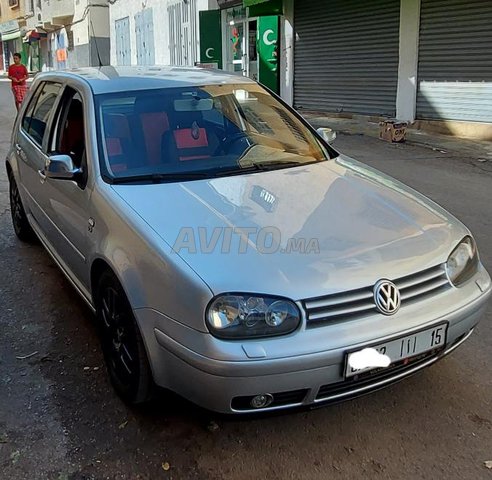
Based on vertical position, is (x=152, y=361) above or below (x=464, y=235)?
below

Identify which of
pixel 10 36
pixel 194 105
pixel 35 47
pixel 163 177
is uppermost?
pixel 10 36

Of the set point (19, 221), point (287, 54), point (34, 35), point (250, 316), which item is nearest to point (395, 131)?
point (287, 54)

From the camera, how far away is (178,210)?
277 centimetres

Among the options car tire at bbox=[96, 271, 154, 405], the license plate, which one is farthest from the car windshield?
the license plate

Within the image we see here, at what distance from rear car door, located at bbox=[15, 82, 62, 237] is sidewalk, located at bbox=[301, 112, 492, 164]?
274 inches

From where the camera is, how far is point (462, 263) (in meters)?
2.74

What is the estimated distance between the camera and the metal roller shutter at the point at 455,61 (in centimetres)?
1068

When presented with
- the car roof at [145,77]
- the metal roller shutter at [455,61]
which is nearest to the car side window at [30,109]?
the car roof at [145,77]

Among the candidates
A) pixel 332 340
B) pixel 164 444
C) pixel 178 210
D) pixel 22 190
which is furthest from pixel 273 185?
pixel 22 190

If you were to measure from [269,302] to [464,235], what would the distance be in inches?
46.0

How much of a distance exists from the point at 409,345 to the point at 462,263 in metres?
0.58

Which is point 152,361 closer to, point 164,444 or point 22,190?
point 164,444

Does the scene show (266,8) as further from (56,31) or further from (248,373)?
(56,31)

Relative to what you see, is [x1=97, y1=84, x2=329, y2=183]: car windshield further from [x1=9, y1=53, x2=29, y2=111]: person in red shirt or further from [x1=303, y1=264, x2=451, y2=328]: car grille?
[x1=9, y1=53, x2=29, y2=111]: person in red shirt
